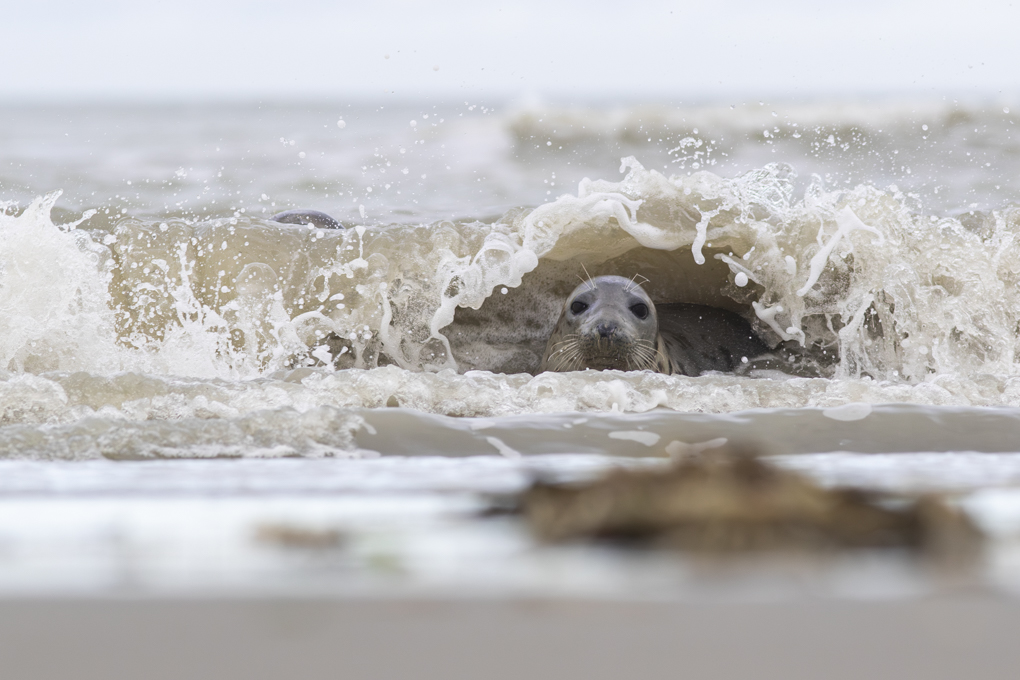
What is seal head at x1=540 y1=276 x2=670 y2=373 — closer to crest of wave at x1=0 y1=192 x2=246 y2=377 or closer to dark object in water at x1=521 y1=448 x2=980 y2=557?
crest of wave at x1=0 y1=192 x2=246 y2=377

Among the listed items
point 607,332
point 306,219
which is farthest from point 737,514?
point 306,219

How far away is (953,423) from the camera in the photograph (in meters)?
2.79

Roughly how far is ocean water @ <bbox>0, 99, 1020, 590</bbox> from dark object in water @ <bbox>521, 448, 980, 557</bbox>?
0.07 metres

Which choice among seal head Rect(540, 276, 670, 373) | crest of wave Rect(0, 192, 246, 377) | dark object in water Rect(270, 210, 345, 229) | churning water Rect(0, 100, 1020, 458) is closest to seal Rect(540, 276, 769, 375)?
seal head Rect(540, 276, 670, 373)

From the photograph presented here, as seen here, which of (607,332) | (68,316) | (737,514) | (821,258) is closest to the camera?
(737,514)

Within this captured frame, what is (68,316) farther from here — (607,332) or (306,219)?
(607,332)

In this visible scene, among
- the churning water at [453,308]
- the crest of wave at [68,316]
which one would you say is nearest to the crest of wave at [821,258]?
the churning water at [453,308]

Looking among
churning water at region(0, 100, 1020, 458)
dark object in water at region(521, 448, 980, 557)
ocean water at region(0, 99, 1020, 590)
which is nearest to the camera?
dark object in water at region(521, 448, 980, 557)

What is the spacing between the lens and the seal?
178 inches

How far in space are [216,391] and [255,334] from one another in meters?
1.63

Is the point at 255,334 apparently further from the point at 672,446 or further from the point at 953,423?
the point at 953,423

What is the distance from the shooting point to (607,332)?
4.48m

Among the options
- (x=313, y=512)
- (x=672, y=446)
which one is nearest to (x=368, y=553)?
(x=313, y=512)

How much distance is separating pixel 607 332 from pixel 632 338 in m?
0.15
